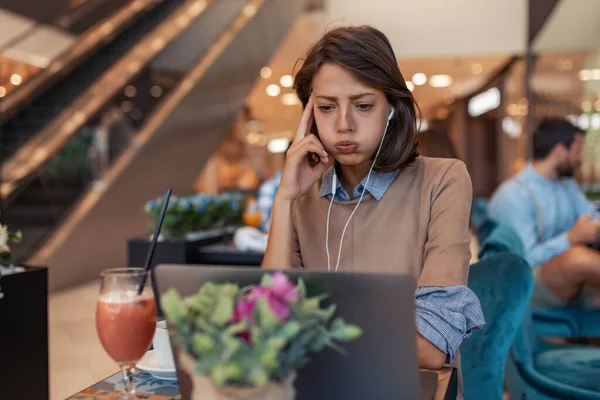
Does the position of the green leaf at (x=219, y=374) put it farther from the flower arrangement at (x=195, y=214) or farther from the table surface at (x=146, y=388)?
the flower arrangement at (x=195, y=214)

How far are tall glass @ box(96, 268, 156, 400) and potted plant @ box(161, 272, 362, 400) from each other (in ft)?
1.06

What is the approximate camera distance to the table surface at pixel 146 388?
111 cm

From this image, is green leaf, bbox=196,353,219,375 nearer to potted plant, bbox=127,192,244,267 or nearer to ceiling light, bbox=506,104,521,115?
potted plant, bbox=127,192,244,267

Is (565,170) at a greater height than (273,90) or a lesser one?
lesser

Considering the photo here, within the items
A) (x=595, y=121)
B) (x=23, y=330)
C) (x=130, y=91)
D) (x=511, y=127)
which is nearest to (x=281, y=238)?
(x=23, y=330)

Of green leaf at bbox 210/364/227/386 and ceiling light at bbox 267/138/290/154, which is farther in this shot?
ceiling light at bbox 267/138/290/154

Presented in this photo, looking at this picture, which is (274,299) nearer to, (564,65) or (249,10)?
(564,65)

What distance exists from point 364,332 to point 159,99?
8.15m

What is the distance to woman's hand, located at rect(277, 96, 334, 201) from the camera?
153cm

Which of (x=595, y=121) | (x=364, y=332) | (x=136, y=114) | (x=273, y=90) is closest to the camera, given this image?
(x=364, y=332)

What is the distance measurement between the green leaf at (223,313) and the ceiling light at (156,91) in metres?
8.17

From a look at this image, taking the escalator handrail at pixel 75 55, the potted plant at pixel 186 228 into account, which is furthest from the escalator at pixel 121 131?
the potted plant at pixel 186 228

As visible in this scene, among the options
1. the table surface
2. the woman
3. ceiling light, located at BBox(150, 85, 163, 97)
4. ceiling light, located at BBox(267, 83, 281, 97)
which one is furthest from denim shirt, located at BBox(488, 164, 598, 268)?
ceiling light, located at BBox(267, 83, 281, 97)

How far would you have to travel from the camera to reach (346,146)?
1.44 meters
